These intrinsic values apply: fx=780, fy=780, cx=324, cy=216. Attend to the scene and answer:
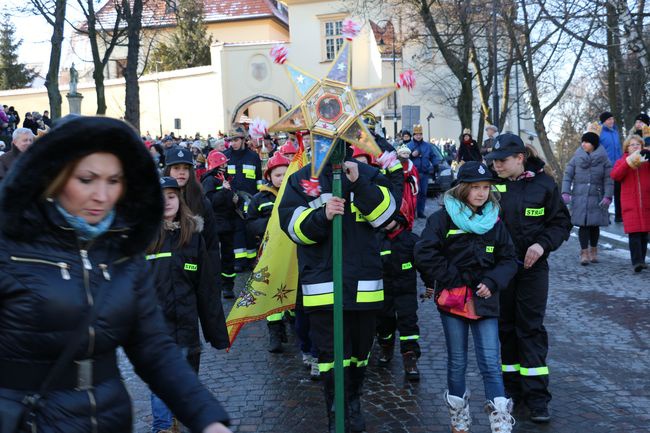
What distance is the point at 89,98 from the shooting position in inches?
1849

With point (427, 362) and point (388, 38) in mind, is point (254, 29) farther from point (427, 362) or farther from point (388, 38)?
point (427, 362)

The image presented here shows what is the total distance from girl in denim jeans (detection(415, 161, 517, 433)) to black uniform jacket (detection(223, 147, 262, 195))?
643cm

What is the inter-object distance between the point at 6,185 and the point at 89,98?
4699 centimetres

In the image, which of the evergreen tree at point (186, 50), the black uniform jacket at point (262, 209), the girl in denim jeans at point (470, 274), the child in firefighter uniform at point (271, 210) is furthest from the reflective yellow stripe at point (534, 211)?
the evergreen tree at point (186, 50)

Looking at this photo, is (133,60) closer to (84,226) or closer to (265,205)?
(265,205)

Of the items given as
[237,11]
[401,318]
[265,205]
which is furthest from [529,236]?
[237,11]

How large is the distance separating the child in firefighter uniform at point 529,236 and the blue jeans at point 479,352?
1.96 feet

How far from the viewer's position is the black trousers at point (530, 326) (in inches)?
211

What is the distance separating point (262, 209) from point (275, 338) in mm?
1270

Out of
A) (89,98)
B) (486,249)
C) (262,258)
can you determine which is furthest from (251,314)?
(89,98)

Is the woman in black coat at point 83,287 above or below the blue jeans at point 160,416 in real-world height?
above

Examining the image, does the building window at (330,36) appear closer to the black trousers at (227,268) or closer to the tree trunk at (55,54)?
the tree trunk at (55,54)

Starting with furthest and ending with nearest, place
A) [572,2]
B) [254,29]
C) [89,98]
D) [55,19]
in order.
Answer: [254,29]
[89,98]
[55,19]
[572,2]

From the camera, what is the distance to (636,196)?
10727 millimetres
